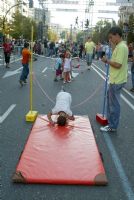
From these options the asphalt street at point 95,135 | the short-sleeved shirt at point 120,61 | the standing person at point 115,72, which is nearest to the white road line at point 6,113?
the asphalt street at point 95,135

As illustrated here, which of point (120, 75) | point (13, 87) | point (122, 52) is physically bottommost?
point (13, 87)

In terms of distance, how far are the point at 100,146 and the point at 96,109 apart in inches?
143

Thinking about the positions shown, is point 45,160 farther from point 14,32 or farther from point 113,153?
point 14,32

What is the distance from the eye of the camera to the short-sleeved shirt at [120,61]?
7.96m

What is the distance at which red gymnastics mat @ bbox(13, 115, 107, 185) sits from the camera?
536cm

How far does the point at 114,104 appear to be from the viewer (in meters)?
8.30

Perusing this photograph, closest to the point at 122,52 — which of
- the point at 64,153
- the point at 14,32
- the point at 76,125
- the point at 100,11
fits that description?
the point at 76,125

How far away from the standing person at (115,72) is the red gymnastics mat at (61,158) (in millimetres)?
823

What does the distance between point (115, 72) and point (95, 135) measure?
143 cm

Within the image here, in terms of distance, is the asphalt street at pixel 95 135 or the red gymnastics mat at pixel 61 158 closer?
the asphalt street at pixel 95 135

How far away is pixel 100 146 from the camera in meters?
7.30

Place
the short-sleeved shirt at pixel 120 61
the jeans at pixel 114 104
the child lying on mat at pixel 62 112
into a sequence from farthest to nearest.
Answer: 1. the jeans at pixel 114 104
2. the short-sleeved shirt at pixel 120 61
3. the child lying on mat at pixel 62 112

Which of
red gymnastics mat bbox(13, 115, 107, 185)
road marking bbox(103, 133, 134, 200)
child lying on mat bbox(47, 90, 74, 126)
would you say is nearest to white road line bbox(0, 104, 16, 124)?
child lying on mat bbox(47, 90, 74, 126)

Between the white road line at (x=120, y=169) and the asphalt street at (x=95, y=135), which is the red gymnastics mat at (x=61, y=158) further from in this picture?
the white road line at (x=120, y=169)
